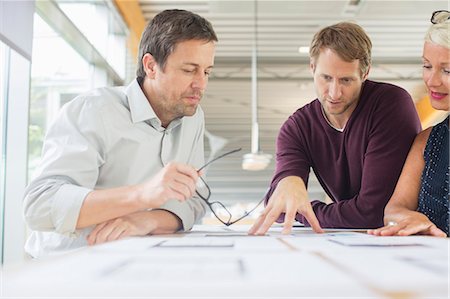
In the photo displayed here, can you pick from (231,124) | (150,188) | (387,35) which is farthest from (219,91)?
(150,188)

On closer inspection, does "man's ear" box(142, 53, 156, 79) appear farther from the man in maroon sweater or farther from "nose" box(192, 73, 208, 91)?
the man in maroon sweater

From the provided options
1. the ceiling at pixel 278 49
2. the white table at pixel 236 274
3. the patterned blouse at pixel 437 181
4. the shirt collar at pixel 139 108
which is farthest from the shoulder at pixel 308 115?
the ceiling at pixel 278 49

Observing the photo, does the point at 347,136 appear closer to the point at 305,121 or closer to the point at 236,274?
the point at 305,121

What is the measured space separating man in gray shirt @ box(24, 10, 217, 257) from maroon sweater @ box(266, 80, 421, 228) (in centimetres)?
33

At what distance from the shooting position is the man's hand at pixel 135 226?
118cm

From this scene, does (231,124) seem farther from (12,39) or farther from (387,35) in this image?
(12,39)

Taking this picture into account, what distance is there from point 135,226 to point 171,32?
0.64 metres

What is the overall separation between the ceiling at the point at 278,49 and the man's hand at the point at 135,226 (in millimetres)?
4795

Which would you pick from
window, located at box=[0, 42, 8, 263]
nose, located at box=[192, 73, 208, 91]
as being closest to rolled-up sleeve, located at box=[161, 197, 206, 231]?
nose, located at box=[192, 73, 208, 91]

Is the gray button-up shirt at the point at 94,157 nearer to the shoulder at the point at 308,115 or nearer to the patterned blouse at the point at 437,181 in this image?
the shoulder at the point at 308,115

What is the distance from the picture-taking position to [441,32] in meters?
1.36

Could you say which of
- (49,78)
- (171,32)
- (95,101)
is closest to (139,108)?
(95,101)

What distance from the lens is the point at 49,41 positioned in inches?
156

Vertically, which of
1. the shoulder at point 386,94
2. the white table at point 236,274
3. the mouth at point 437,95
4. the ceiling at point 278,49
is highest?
the ceiling at point 278,49
